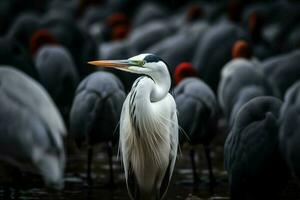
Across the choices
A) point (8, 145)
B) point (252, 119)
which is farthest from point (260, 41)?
point (8, 145)

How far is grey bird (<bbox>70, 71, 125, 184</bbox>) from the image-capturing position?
10773mm

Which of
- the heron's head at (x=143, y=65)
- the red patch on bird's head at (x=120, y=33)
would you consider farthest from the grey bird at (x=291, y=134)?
the red patch on bird's head at (x=120, y=33)

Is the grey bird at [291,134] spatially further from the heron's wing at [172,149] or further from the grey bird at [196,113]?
the grey bird at [196,113]

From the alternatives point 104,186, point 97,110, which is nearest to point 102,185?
point 104,186

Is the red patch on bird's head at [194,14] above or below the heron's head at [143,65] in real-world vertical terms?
above

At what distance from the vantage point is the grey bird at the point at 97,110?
10.8 m

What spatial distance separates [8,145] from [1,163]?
616mm

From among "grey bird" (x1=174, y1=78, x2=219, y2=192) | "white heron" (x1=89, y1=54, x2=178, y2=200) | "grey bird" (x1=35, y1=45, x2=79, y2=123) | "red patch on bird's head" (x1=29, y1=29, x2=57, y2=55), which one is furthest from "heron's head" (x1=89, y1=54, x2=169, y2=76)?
"red patch on bird's head" (x1=29, y1=29, x2=57, y2=55)

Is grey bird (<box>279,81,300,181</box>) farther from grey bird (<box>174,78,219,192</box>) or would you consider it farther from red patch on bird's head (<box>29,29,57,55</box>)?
red patch on bird's head (<box>29,29,57,55</box>)

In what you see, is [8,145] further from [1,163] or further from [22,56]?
[22,56]

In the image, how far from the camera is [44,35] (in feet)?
50.5

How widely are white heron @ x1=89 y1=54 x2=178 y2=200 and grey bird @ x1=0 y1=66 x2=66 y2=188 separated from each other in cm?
99

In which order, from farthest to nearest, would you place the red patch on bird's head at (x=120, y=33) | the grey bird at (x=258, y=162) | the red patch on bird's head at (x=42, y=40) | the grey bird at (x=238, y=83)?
the red patch on bird's head at (x=120, y=33) → the red patch on bird's head at (x=42, y=40) → the grey bird at (x=238, y=83) → the grey bird at (x=258, y=162)

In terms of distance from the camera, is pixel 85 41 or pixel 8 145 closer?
pixel 8 145
